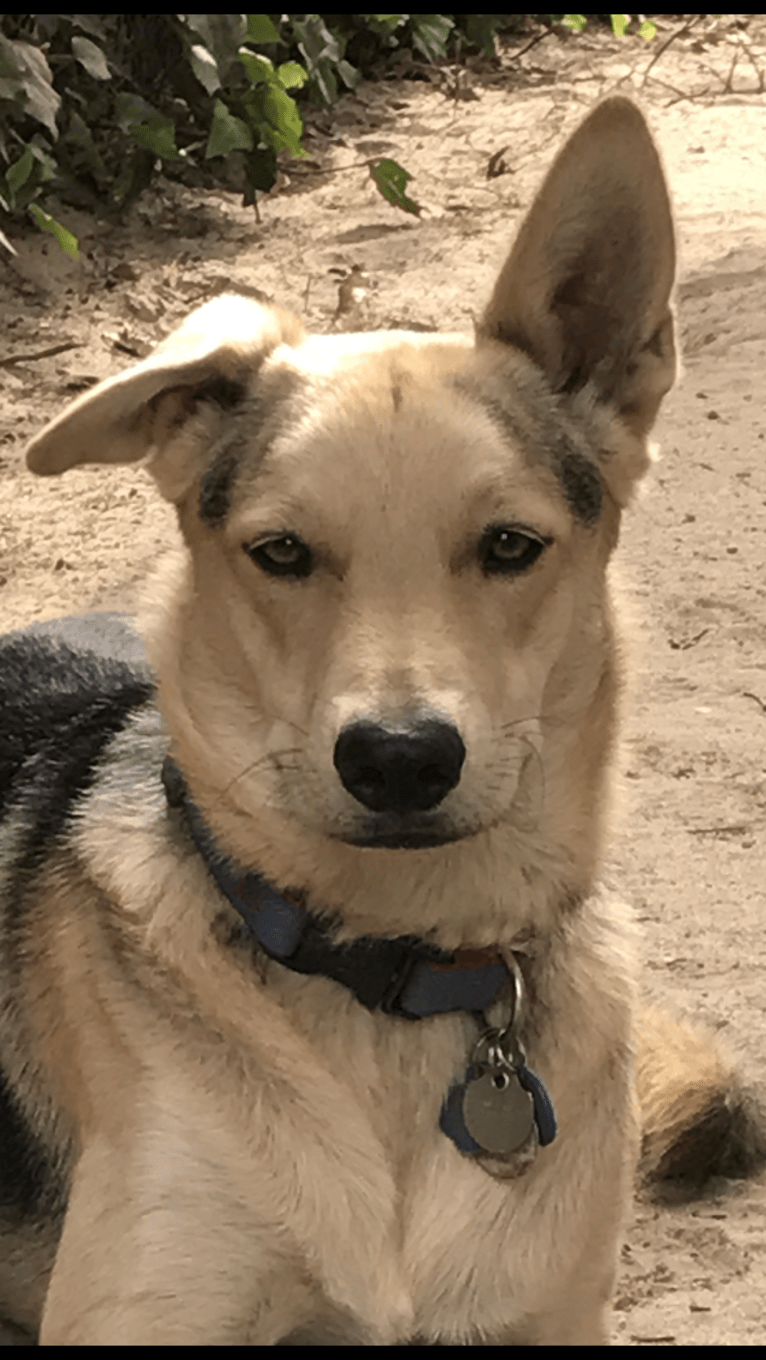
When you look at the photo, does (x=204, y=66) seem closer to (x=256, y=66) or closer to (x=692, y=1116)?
(x=256, y=66)

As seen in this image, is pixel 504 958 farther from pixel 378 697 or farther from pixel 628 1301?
pixel 628 1301

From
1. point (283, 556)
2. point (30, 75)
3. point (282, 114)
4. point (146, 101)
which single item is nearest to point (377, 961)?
point (283, 556)

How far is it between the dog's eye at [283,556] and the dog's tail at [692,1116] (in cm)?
130

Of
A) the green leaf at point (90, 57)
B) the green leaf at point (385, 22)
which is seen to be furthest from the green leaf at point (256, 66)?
the green leaf at point (385, 22)

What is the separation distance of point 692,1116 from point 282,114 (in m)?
5.37

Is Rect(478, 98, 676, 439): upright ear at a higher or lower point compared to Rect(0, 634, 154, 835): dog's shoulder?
higher

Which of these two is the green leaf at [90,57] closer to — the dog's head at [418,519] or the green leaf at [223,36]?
the green leaf at [223,36]

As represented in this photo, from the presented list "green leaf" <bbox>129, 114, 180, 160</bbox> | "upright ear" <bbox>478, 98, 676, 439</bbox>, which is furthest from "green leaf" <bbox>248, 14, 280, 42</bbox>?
"upright ear" <bbox>478, 98, 676, 439</bbox>

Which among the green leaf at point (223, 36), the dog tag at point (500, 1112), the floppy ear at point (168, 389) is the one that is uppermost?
the floppy ear at point (168, 389)

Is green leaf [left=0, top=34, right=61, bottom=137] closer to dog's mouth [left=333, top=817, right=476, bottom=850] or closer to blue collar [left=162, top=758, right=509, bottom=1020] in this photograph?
blue collar [left=162, top=758, right=509, bottom=1020]

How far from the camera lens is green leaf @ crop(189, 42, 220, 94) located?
23.9 ft

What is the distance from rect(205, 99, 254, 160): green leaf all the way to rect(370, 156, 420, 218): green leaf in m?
0.60

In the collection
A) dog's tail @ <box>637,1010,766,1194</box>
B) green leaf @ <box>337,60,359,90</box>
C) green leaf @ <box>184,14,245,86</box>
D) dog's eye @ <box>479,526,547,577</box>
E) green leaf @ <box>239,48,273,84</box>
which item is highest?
dog's eye @ <box>479,526,547,577</box>

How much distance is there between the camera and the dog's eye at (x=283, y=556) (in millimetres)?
2689
